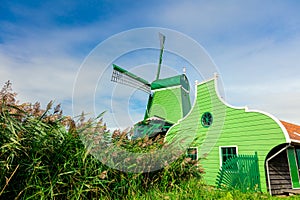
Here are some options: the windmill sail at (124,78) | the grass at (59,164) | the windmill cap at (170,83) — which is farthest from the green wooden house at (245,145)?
the grass at (59,164)

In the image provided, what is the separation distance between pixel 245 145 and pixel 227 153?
0.76 meters

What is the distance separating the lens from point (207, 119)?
7.35m

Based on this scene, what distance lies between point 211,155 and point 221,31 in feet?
17.0

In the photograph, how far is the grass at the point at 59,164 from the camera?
4.47 ft

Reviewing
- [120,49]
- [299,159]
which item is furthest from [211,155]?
[120,49]

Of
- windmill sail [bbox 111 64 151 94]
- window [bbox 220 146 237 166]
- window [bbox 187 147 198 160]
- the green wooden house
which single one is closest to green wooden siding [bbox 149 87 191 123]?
windmill sail [bbox 111 64 151 94]

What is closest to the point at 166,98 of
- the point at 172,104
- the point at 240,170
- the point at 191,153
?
the point at 172,104

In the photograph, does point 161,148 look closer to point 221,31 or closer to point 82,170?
point 82,170

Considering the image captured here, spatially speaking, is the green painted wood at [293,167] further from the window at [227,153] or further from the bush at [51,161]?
the bush at [51,161]

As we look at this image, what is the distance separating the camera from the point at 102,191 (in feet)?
5.37

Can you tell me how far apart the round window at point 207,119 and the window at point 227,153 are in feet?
3.24

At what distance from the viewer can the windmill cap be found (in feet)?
A: 12.4

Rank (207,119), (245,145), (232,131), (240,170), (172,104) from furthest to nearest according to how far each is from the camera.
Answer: (207,119), (232,131), (245,145), (240,170), (172,104)

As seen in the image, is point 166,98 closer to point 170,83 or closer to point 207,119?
point 170,83
